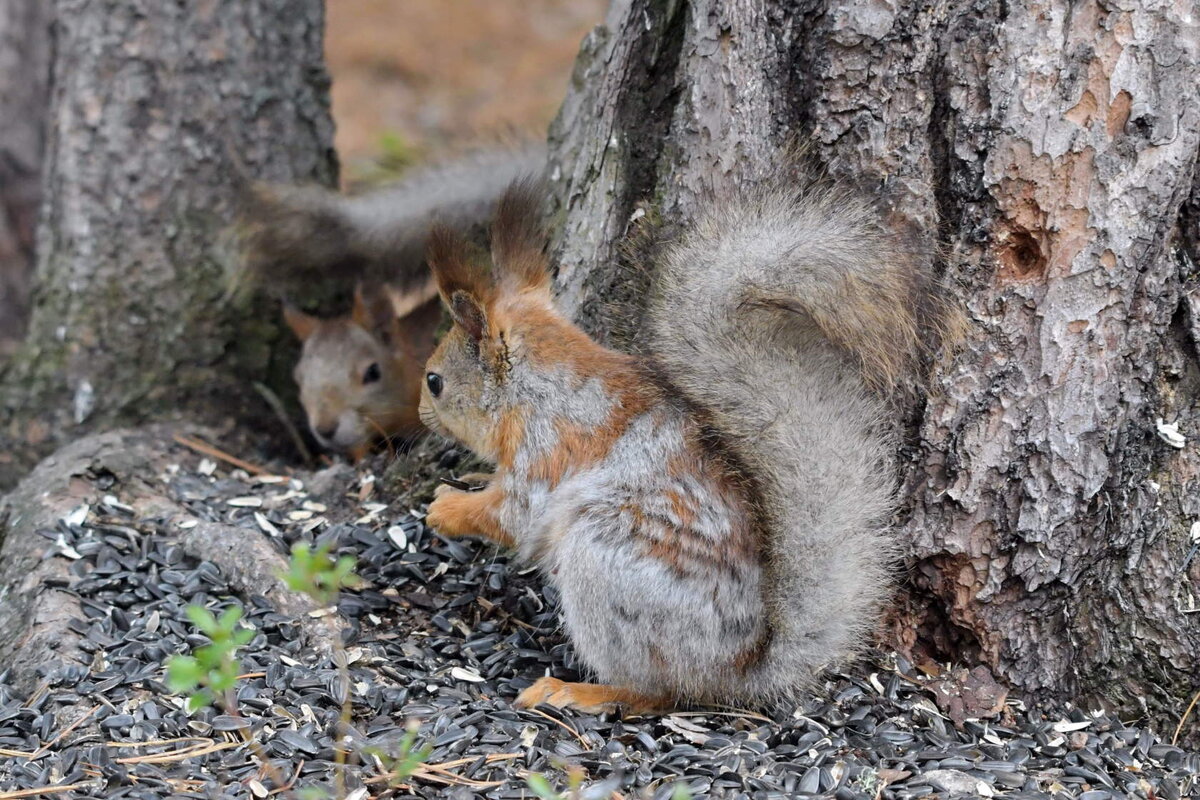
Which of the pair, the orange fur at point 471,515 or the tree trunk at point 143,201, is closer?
the orange fur at point 471,515

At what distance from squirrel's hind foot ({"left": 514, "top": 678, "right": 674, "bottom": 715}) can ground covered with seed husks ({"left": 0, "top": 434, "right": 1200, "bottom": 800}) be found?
30 millimetres

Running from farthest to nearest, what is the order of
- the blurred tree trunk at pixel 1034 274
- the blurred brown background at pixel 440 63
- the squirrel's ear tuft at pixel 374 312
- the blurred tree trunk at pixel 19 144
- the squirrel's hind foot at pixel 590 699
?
the blurred brown background at pixel 440 63 → the blurred tree trunk at pixel 19 144 → the squirrel's ear tuft at pixel 374 312 → the squirrel's hind foot at pixel 590 699 → the blurred tree trunk at pixel 1034 274

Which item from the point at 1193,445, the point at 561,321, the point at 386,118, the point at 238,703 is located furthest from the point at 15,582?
the point at 386,118

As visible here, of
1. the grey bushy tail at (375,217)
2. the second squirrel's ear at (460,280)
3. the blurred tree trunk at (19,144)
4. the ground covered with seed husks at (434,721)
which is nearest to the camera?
the ground covered with seed husks at (434,721)

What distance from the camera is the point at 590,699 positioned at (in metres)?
2.19

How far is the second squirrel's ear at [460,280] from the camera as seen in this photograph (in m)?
2.33

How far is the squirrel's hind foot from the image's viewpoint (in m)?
2.18

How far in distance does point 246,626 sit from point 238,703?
0.94 ft

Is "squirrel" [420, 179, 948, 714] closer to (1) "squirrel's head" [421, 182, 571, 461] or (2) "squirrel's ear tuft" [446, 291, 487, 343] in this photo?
(1) "squirrel's head" [421, 182, 571, 461]

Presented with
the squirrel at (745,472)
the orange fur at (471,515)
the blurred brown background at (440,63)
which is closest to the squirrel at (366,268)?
the orange fur at (471,515)

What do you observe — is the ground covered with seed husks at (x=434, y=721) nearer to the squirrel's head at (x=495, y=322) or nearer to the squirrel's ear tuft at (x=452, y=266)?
the squirrel's head at (x=495, y=322)

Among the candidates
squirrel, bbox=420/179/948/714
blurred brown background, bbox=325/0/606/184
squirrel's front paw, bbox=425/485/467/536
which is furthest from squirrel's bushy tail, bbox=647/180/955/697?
blurred brown background, bbox=325/0/606/184

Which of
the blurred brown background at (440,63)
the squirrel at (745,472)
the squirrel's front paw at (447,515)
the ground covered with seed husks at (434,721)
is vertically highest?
the blurred brown background at (440,63)

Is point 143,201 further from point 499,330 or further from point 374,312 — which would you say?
point 499,330
